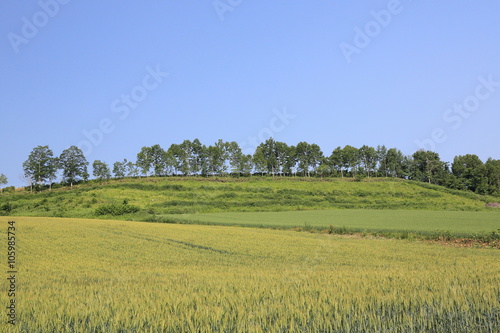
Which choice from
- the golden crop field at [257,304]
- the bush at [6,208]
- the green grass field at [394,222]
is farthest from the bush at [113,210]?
the golden crop field at [257,304]

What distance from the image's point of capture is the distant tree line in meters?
103

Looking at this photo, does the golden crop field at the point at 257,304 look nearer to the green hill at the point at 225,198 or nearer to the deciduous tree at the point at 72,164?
the green hill at the point at 225,198

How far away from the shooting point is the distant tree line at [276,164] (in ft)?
338

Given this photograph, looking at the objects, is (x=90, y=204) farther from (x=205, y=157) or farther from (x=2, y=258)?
(x=205, y=157)

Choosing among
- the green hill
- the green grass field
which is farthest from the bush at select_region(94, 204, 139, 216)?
the green grass field

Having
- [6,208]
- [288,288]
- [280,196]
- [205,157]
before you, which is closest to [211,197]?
[280,196]

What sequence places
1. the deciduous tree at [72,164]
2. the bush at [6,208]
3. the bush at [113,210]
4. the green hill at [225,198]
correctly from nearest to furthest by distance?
the bush at [113,210], the bush at [6,208], the green hill at [225,198], the deciduous tree at [72,164]

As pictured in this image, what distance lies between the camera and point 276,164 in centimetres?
13075

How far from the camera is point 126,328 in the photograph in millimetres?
5242

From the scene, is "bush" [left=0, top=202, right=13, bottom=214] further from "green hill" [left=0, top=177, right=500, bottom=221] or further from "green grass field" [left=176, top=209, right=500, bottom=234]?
"green grass field" [left=176, top=209, right=500, bottom=234]

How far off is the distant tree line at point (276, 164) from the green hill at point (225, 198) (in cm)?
1829

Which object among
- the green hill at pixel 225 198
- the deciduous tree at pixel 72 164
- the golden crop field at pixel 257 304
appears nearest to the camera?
the golden crop field at pixel 257 304

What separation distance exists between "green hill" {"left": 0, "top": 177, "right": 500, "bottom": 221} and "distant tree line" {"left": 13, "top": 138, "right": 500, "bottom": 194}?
18.3 metres

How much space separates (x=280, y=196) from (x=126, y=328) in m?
75.3
